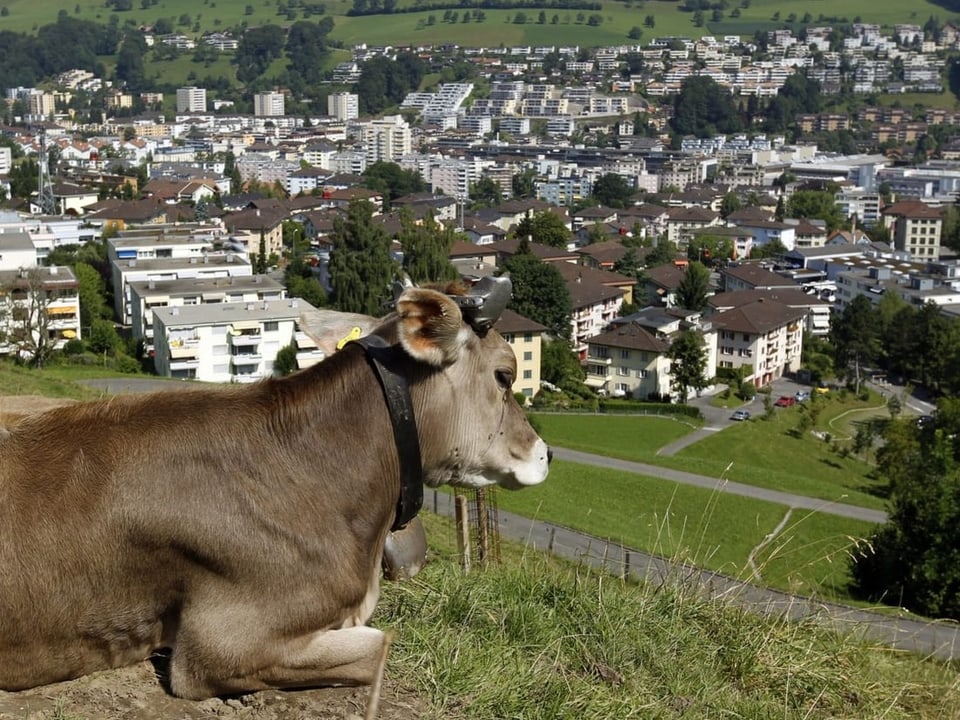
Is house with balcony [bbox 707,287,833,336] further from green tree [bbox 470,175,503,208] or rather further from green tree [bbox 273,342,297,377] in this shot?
green tree [bbox 470,175,503,208]

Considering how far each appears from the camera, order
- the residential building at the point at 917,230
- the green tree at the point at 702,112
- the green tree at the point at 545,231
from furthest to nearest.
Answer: the green tree at the point at 702,112, the residential building at the point at 917,230, the green tree at the point at 545,231

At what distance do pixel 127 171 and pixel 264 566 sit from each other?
62.8 meters

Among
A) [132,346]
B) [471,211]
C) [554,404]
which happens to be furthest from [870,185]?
[132,346]

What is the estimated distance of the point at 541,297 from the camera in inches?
1201

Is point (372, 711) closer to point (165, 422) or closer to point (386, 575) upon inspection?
point (165, 422)

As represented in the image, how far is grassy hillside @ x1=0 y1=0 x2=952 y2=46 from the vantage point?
115m

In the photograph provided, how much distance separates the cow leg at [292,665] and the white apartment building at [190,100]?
102 m

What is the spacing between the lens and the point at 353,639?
1.82 metres

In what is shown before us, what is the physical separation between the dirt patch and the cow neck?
344 millimetres

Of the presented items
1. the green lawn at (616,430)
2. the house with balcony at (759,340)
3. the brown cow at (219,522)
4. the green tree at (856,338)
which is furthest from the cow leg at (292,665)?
the green tree at (856,338)

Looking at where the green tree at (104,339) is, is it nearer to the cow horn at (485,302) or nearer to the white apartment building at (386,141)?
the cow horn at (485,302)

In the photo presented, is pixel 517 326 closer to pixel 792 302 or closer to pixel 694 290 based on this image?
pixel 694 290

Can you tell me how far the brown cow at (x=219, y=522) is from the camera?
5.60 ft

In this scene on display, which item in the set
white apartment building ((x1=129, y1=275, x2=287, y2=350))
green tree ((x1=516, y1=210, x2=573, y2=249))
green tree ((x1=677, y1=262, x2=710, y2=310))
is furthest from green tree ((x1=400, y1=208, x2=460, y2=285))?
green tree ((x1=516, y1=210, x2=573, y2=249))
